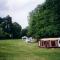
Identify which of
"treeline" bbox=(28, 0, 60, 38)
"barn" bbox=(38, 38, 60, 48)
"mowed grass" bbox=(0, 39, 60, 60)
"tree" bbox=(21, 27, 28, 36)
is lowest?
"mowed grass" bbox=(0, 39, 60, 60)

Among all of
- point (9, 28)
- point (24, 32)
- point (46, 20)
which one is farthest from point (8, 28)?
point (46, 20)

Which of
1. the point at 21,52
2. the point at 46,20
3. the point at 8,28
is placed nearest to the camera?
the point at 8,28

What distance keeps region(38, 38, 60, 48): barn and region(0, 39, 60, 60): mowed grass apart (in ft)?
0.54

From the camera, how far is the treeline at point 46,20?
4062mm

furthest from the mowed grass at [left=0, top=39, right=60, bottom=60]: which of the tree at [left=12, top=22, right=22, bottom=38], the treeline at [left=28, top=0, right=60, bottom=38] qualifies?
the treeline at [left=28, top=0, right=60, bottom=38]

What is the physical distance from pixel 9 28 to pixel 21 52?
35 centimetres

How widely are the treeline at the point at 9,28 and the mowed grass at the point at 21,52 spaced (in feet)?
0.29

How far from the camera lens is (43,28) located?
4.23 m

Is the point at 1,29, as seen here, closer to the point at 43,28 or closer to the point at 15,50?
the point at 15,50

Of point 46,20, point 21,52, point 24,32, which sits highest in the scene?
point 46,20

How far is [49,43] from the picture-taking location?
4.25 meters

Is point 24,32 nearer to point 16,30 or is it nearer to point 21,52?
point 16,30

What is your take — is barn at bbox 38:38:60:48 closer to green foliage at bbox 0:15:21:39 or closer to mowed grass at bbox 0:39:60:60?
mowed grass at bbox 0:39:60:60

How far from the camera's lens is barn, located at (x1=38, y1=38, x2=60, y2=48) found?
13.5ft
